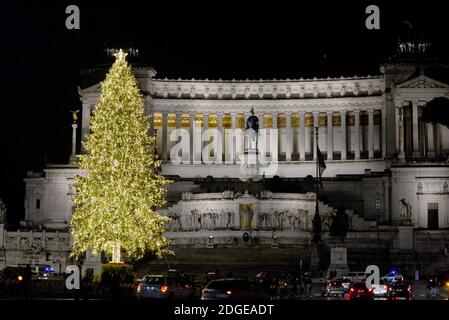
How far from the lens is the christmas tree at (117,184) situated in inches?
2429

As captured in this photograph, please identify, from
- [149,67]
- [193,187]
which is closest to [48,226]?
[193,187]

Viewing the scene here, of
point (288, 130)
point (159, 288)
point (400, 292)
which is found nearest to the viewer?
point (159, 288)

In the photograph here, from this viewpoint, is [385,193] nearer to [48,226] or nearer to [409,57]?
[409,57]

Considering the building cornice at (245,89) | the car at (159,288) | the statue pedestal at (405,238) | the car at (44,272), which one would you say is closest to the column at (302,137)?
the building cornice at (245,89)

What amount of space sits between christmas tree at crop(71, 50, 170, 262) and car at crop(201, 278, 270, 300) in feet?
81.0

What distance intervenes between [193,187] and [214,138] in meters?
17.4

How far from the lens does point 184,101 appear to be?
121 meters

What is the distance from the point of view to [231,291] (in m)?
37.0

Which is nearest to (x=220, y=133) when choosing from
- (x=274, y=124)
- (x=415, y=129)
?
(x=274, y=124)

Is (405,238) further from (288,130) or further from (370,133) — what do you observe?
(288,130)

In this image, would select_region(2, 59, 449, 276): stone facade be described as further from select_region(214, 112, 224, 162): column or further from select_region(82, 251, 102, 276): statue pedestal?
select_region(82, 251, 102, 276): statue pedestal

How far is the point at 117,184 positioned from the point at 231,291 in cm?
2604

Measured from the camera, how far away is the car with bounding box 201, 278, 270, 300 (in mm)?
36812

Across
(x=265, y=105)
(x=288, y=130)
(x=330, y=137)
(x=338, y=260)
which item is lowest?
(x=338, y=260)
